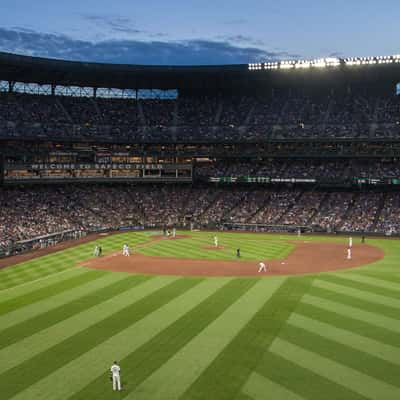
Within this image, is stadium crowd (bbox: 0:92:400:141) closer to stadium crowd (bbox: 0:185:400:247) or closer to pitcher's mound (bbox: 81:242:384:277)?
stadium crowd (bbox: 0:185:400:247)

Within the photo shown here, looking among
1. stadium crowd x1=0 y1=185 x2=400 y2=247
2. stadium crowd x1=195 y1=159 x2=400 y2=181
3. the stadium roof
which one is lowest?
stadium crowd x1=0 y1=185 x2=400 y2=247

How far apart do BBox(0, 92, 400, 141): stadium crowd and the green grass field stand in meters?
39.4

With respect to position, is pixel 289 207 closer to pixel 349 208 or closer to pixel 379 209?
pixel 349 208

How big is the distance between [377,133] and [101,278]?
5062cm

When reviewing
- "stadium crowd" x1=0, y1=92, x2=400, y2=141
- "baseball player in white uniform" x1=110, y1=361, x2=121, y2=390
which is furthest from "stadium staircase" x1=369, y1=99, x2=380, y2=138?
"baseball player in white uniform" x1=110, y1=361, x2=121, y2=390

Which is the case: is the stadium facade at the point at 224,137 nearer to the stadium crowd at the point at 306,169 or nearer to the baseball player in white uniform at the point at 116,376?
the stadium crowd at the point at 306,169

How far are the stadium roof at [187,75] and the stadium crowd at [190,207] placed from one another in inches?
702

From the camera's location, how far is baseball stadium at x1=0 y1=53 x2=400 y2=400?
1984 centimetres

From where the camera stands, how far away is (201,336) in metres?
23.2

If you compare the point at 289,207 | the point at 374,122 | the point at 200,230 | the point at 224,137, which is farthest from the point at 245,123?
the point at 200,230

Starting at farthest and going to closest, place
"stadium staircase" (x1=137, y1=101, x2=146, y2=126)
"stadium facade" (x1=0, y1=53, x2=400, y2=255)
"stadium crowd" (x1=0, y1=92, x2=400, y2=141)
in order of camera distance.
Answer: "stadium staircase" (x1=137, y1=101, x2=146, y2=126) < "stadium crowd" (x1=0, y1=92, x2=400, y2=141) < "stadium facade" (x1=0, y1=53, x2=400, y2=255)

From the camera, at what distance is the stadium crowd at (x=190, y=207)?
63.6 metres

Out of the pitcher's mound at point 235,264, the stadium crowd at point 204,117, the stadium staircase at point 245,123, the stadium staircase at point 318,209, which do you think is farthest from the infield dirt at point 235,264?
the stadium staircase at point 245,123

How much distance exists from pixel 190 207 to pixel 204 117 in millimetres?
17179
